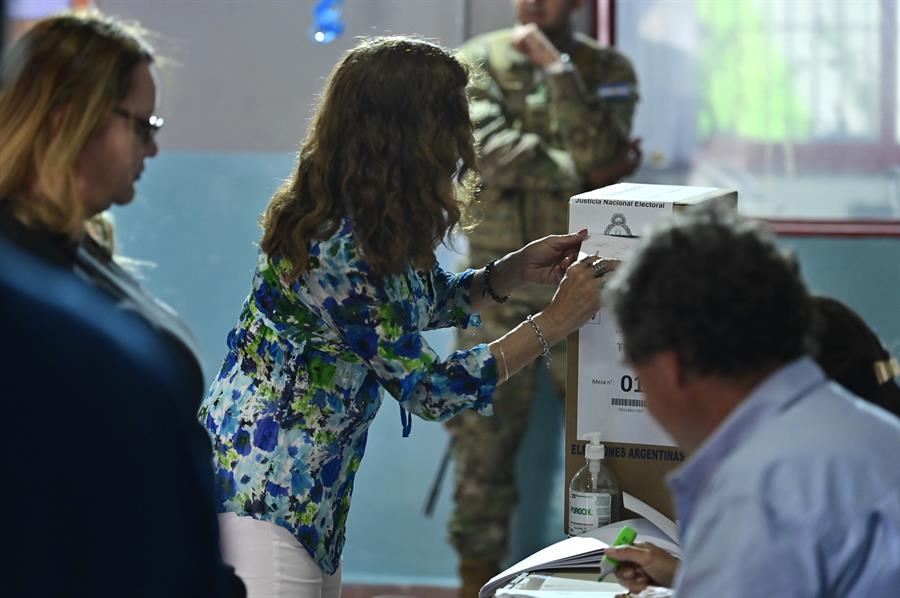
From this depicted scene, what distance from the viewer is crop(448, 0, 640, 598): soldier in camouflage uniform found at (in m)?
3.61

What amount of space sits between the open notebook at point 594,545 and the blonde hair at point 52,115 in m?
0.75

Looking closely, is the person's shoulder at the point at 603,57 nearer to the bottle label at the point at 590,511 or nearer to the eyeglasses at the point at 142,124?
the bottle label at the point at 590,511

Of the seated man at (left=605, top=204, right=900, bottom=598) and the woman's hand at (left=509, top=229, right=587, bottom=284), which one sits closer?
the seated man at (left=605, top=204, right=900, bottom=598)

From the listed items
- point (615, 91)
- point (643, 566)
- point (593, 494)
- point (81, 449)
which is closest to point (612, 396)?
point (593, 494)

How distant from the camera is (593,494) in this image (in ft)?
6.00

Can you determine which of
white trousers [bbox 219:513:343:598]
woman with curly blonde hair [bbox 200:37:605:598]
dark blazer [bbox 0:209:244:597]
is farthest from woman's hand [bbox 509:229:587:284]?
dark blazer [bbox 0:209:244:597]

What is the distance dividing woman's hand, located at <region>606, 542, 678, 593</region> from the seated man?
303 millimetres

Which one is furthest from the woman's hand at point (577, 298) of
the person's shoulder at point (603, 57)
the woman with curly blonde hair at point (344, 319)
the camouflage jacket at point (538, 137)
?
the person's shoulder at point (603, 57)

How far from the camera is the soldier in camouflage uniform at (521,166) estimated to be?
3.61 m

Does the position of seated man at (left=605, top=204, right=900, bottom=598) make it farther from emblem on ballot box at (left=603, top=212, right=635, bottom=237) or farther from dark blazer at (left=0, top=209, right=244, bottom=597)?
emblem on ballot box at (left=603, top=212, right=635, bottom=237)

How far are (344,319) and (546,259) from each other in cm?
41

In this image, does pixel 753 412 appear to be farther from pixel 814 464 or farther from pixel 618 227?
pixel 618 227

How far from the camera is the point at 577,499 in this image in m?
1.84

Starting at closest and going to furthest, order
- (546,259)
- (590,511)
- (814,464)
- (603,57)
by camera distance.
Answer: (814,464) < (590,511) < (546,259) < (603,57)
